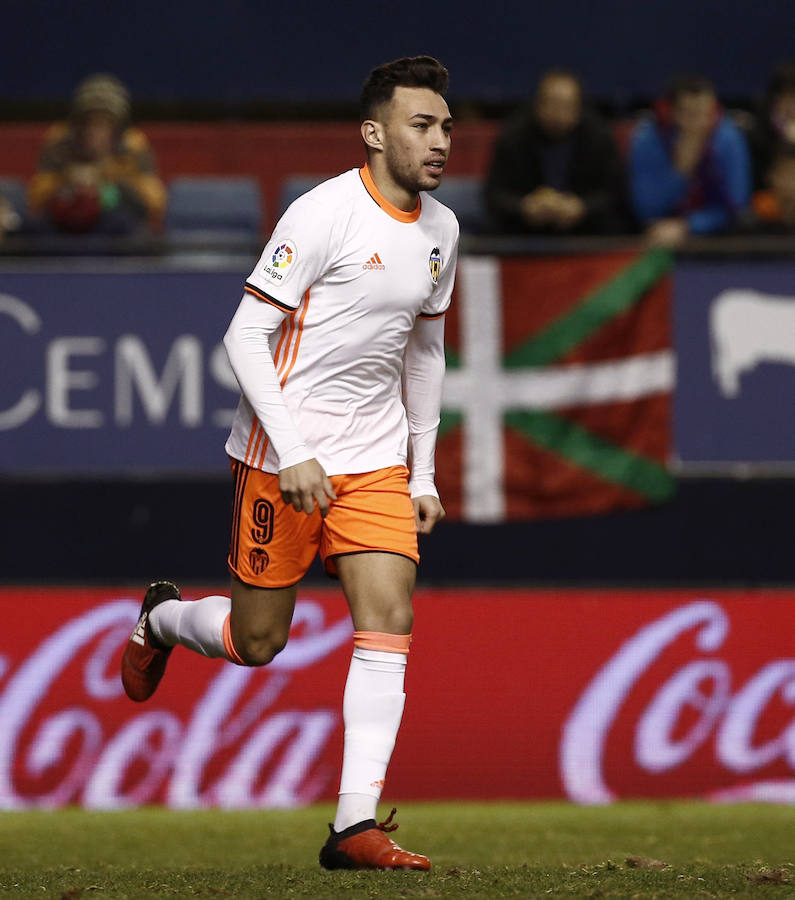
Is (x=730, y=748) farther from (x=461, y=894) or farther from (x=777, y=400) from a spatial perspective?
(x=461, y=894)

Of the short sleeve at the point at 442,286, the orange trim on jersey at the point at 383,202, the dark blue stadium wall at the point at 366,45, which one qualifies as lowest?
the short sleeve at the point at 442,286

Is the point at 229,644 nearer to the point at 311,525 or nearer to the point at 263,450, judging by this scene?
the point at 311,525

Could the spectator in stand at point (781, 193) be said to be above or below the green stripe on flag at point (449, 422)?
above

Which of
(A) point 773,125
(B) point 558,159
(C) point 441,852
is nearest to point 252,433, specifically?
(C) point 441,852

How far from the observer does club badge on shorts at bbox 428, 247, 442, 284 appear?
186 inches

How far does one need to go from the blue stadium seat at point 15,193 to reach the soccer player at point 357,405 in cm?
469

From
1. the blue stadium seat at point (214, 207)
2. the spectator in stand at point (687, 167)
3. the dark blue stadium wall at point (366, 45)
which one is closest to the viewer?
the spectator in stand at point (687, 167)

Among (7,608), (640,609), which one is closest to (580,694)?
(640,609)

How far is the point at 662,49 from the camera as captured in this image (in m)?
10.9

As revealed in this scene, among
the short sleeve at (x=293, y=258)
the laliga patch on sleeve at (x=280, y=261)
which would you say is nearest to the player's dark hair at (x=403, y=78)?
the short sleeve at (x=293, y=258)

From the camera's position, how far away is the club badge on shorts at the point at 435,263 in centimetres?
471

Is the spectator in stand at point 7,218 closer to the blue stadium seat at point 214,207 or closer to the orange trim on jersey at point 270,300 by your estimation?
the blue stadium seat at point 214,207

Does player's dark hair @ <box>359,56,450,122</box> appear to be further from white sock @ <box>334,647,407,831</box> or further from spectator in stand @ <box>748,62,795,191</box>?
spectator in stand @ <box>748,62,795,191</box>

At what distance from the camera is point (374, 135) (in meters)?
4.66
